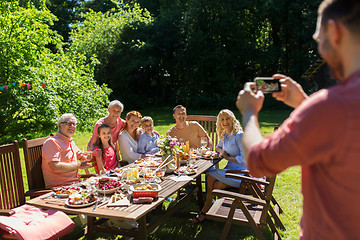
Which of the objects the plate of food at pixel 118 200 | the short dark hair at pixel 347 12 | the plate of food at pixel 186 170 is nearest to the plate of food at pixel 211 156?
the plate of food at pixel 186 170

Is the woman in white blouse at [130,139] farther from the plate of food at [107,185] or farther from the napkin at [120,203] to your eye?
the napkin at [120,203]

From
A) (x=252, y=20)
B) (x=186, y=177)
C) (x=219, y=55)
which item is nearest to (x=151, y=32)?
(x=219, y=55)

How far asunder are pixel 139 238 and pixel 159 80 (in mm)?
18883

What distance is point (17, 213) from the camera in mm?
3443

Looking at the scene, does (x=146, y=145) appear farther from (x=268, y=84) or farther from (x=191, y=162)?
(x=268, y=84)

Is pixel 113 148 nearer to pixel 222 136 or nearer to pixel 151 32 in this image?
pixel 222 136

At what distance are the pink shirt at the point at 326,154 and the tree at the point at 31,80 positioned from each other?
9426 millimetres

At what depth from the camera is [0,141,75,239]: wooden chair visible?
9.94 ft

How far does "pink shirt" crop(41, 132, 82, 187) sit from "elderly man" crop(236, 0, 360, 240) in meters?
3.43

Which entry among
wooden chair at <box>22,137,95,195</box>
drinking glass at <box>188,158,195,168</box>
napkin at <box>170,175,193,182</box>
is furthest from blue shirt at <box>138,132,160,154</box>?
wooden chair at <box>22,137,95,195</box>

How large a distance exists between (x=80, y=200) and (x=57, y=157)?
124cm

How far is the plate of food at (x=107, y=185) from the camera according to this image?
10.3 ft

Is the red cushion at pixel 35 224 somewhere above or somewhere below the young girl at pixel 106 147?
below

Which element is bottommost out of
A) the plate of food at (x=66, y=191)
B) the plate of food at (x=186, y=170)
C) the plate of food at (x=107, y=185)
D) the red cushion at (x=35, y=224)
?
the red cushion at (x=35, y=224)
